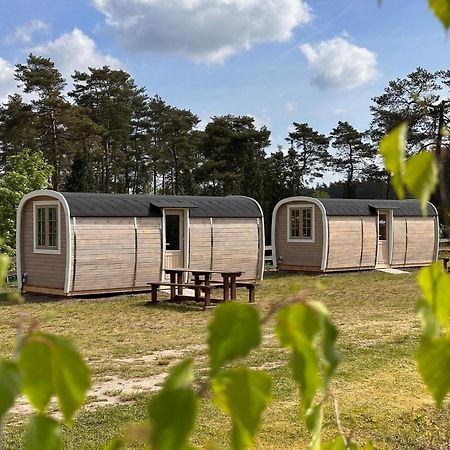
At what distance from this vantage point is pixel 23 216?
1658 centimetres

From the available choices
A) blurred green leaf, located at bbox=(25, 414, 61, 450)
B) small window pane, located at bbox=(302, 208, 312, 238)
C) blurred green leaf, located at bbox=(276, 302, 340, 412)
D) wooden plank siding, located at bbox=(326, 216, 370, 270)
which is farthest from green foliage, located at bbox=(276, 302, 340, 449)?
small window pane, located at bbox=(302, 208, 312, 238)

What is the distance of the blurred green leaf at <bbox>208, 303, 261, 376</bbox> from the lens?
0.54 m

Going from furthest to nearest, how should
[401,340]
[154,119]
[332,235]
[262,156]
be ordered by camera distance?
1. [154,119]
2. [262,156]
3. [332,235]
4. [401,340]

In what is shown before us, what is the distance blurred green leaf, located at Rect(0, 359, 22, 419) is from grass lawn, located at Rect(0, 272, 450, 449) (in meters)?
0.06

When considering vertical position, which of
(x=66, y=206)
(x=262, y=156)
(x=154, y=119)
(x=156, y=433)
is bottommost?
(x=156, y=433)

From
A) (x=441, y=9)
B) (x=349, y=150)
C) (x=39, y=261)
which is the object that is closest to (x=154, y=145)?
(x=349, y=150)

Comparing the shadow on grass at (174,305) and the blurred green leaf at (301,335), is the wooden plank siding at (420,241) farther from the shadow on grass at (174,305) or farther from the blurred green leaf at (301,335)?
the blurred green leaf at (301,335)

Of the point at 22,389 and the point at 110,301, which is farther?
the point at 110,301

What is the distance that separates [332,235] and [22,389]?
2055cm

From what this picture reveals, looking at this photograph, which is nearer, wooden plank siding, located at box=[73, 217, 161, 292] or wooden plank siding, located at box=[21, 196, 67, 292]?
wooden plank siding, located at box=[73, 217, 161, 292]

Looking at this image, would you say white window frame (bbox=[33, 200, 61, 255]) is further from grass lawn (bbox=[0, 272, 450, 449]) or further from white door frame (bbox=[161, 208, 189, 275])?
white door frame (bbox=[161, 208, 189, 275])

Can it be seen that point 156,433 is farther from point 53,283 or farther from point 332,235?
point 332,235

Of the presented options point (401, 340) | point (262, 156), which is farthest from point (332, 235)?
point (262, 156)

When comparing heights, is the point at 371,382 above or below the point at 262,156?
below
